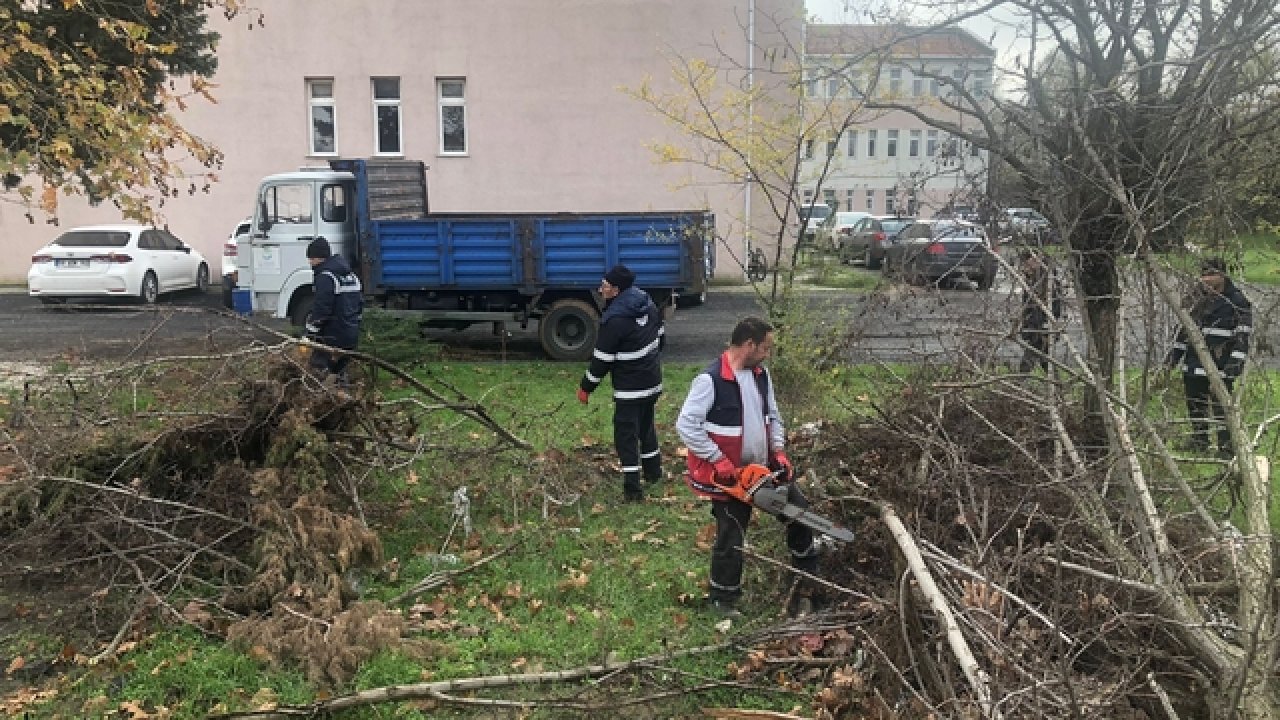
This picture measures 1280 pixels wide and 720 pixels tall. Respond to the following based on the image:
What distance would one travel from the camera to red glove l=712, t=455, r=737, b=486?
4508 mm

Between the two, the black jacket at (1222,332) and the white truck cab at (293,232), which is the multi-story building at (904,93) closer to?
the black jacket at (1222,332)

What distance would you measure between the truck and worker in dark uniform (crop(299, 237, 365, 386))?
2857 mm

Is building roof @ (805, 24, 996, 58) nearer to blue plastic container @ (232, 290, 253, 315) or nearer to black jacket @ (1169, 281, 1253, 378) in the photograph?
black jacket @ (1169, 281, 1253, 378)

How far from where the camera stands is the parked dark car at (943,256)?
6.54m

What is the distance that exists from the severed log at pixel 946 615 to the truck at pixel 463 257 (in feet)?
22.7

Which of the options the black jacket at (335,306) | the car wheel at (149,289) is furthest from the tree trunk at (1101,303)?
the car wheel at (149,289)

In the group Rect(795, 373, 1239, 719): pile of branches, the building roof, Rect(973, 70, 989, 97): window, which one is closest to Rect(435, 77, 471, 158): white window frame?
the building roof

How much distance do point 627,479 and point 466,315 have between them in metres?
5.52

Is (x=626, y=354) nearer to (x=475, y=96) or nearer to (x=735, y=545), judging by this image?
(x=735, y=545)

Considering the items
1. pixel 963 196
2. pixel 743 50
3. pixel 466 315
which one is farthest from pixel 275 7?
pixel 963 196

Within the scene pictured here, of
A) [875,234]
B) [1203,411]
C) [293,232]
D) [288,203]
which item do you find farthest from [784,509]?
[875,234]

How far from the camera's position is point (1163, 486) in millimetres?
4684

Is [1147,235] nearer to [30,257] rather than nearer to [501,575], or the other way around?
[501,575]

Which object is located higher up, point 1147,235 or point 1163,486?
point 1147,235
